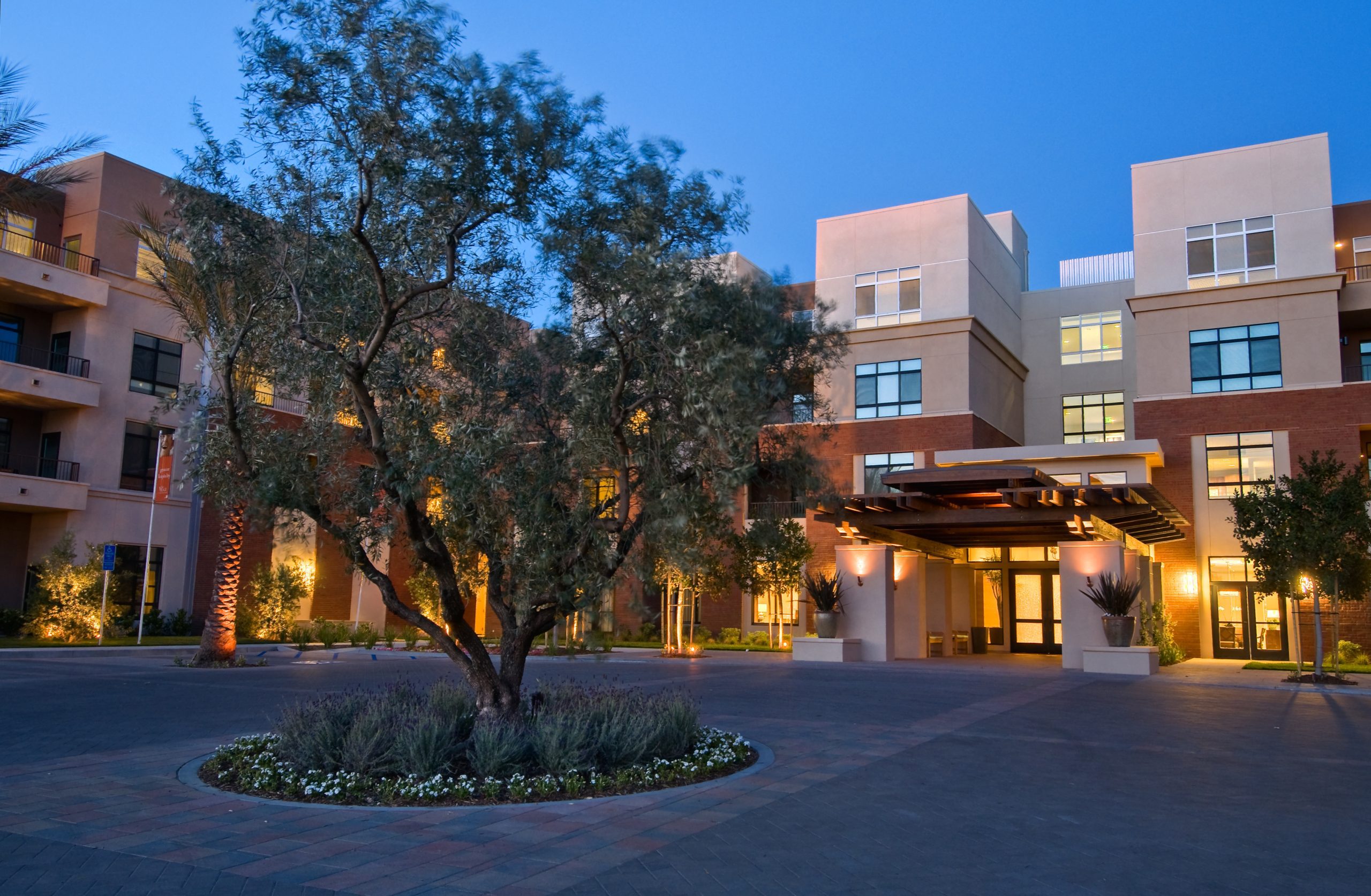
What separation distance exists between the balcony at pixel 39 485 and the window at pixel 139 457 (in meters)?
1.65

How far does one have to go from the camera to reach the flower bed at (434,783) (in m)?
7.80

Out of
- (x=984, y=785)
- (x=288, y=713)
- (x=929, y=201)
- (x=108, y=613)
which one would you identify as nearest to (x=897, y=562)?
(x=929, y=201)

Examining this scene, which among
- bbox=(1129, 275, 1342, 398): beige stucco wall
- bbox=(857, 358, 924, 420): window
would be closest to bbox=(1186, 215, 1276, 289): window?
bbox=(1129, 275, 1342, 398): beige stucco wall

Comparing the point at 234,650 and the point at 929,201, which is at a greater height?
the point at 929,201

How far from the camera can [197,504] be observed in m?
32.6

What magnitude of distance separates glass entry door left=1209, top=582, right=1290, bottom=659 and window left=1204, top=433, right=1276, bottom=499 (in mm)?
2809

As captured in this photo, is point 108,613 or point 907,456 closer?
point 108,613

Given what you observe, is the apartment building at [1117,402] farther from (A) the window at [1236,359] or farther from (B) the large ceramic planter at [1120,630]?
(B) the large ceramic planter at [1120,630]

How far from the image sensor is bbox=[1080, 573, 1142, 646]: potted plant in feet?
72.9

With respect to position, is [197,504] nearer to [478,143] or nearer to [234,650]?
[234,650]

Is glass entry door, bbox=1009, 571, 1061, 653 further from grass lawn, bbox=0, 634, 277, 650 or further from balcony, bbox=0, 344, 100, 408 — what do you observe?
balcony, bbox=0, 344, 100, 408

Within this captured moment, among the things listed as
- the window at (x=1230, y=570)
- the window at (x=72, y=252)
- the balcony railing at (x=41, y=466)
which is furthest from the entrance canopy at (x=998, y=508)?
the window at (x=72, y=252)

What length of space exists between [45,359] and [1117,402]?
35306mm

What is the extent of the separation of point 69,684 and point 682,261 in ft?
46.8
